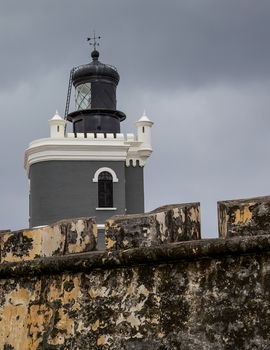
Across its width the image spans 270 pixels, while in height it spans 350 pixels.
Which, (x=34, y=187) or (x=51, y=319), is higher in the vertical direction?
(x=34, y=187)

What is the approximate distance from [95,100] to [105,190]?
179 inches

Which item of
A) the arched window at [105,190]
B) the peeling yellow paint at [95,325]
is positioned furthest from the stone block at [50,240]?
the arched window at [105,190]

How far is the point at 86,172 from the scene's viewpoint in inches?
1203

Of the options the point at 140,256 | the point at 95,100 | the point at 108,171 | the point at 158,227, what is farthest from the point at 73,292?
the point at 95,100

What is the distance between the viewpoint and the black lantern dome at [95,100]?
3316cm

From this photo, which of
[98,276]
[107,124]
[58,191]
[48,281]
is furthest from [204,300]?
[107,124]

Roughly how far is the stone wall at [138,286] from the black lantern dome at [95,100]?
28.0m

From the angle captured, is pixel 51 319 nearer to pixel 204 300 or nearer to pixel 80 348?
pixel 80 348

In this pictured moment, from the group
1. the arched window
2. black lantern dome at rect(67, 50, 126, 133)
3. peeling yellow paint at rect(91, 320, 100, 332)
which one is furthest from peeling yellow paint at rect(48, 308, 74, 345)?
black lantern dome at rect(67, 50, 126, 133)

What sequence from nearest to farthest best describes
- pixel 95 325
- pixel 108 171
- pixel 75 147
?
pixel 95 325, pixel 75 147, pixel 108 171

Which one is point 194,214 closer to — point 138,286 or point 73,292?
point 138,286

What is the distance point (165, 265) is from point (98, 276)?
0.39 meters

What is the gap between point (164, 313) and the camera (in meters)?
4.40

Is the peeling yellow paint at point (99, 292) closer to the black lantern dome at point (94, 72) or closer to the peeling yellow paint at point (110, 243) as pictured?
the peeling yellow paint at point (110, 243)
